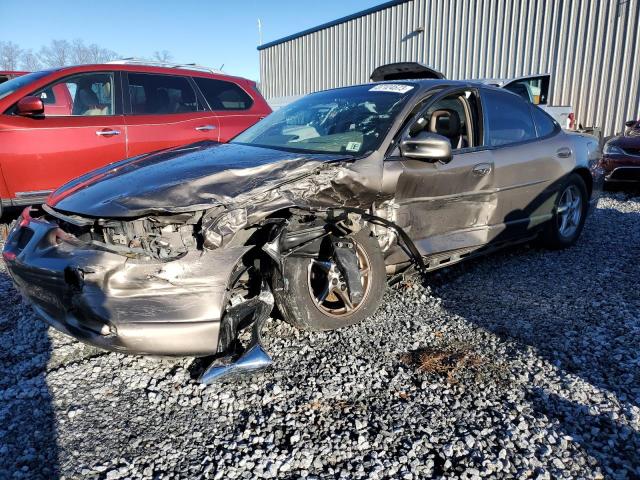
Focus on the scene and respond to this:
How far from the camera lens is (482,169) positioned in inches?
144

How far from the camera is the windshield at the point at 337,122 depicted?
3.22m

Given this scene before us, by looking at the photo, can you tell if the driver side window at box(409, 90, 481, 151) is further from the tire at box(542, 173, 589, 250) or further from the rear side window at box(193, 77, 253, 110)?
the rear side window at box(193, 77, 253, 110)

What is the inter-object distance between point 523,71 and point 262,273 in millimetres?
12104

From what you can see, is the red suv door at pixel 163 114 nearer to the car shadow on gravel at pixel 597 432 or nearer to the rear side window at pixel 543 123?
the rear side window at pixel 543 123

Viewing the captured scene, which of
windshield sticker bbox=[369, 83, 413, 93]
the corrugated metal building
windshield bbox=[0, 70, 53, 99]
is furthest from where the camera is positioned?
the corrugated metal building

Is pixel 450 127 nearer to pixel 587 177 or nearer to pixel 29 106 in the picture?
pixel 587 177

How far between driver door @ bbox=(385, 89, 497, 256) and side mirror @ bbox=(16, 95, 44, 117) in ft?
12.2

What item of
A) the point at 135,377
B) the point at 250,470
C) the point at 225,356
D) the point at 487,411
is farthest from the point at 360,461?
the point at 135,377

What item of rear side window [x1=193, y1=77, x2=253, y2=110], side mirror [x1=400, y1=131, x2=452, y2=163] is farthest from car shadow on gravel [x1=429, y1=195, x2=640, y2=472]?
rear side window [x1=193, y1=77, x2=253, y2=110]

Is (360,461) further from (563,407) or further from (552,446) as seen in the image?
(563,407)

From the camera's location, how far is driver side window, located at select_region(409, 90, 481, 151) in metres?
3.64

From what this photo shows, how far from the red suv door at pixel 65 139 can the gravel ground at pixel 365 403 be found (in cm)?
200

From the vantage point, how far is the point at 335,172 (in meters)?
2.82

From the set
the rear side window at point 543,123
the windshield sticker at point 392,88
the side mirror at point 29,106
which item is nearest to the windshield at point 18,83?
the side mirror at point 29,106
